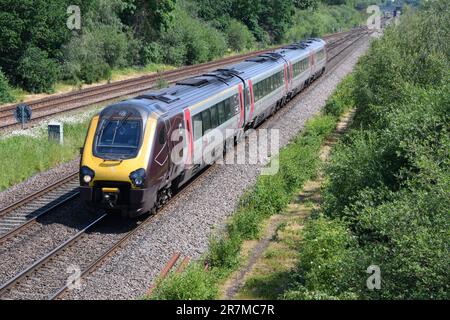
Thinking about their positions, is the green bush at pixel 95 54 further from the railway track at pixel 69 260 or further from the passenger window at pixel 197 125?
the railway track at pixel 69 260

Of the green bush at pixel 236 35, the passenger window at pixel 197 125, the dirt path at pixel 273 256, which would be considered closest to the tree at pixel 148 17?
the green bush at pixel 236 35

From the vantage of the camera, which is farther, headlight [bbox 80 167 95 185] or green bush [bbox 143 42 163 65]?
green bush [bbox 143 42 163 65]

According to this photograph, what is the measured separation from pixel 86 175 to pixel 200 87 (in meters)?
6.27

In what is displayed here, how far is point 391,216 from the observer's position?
10047 millimetres

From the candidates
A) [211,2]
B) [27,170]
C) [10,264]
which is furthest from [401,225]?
[211,2]

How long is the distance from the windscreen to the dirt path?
145 inches

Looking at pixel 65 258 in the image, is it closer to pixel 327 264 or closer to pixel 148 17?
pixel 327 264

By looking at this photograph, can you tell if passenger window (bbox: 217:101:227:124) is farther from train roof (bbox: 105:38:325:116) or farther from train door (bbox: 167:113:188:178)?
train door (bbox: 167:113:188:178)

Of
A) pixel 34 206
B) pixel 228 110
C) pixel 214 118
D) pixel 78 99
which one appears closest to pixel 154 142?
pixel 34 206

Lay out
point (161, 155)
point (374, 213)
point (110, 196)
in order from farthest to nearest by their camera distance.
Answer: point (161, 155) < point (110, 196) < point (374, 213)

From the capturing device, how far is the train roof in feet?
51.8

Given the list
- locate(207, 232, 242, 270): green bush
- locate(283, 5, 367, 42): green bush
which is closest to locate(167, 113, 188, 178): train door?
locate(207, 232, 242, 270): green bush

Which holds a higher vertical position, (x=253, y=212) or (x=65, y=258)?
(x=65, y=258)
